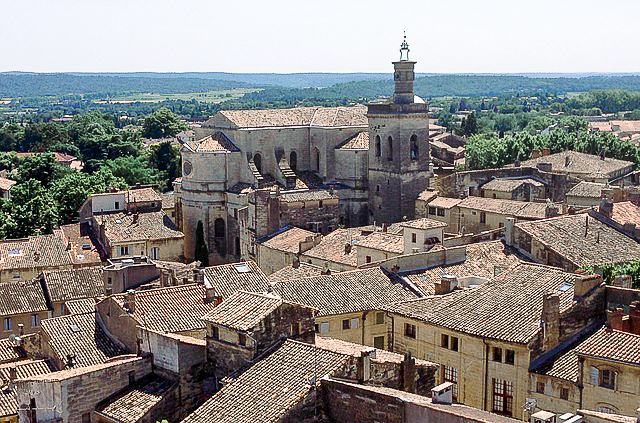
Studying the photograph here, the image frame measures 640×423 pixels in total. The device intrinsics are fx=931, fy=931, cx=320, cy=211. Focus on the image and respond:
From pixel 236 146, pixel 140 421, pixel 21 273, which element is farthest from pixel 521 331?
pixel 236 146

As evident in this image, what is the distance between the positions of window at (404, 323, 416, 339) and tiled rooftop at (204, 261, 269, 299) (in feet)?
25.2

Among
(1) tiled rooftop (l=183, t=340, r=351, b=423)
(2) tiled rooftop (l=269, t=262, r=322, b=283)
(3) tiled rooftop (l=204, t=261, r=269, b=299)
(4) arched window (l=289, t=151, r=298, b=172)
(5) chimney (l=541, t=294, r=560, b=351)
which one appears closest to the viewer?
(1) tiled rooftop (l=183, t=340, r=351, b=423)

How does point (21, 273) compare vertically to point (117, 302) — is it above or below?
A: below

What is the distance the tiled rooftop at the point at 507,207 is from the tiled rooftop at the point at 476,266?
31.4ft

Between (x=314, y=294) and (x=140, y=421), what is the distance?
635 inches

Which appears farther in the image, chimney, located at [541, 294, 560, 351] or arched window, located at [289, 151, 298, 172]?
arched window, located at [289, 151, 298, 172]

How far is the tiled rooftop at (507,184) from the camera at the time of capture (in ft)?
236

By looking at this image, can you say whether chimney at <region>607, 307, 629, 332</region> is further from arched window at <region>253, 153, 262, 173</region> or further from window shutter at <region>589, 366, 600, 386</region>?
arched window at <region>253, 153, 262, 173</region>

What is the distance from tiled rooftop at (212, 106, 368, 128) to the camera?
78562 millimetres

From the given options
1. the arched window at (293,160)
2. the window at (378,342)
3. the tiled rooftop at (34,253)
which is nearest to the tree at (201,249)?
the arched window at (293,160)

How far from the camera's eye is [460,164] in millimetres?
108062

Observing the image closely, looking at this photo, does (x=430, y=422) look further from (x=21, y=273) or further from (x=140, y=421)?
(x=21, y=273)

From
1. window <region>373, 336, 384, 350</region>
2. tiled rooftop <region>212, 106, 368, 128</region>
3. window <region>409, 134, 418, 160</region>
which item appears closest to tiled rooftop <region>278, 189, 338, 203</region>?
window <region>409, 134, 418, 160</region>

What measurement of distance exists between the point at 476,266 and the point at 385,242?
766cm
